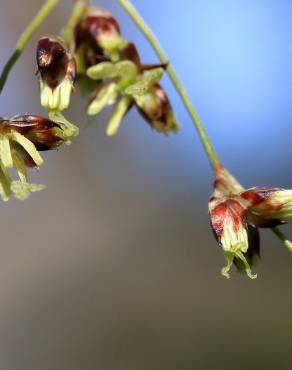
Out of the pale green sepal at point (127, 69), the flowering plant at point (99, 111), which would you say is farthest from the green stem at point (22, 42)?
the pale green sepal at point (127, 69)

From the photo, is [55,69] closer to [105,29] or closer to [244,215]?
[105,29]

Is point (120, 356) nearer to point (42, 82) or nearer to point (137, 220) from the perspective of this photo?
point (137, 220)

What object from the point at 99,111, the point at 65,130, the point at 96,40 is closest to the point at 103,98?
the point at 99,111

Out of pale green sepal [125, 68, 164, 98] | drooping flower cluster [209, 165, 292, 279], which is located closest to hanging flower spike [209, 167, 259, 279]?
drooping flower cluster [209, 165, 292, 279]

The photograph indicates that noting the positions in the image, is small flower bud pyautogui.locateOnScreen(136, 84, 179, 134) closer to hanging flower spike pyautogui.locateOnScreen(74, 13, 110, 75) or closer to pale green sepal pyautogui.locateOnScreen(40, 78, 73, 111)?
hanging flower spike pyautogui.locateOnScreen(74, 13, 110, 75)

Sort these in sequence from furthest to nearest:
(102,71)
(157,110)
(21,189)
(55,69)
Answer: (157,110) → (102,71) → (55,69) → (21,189)

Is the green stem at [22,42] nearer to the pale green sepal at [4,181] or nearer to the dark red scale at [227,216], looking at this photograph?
the pale green sepal at [4,181]
